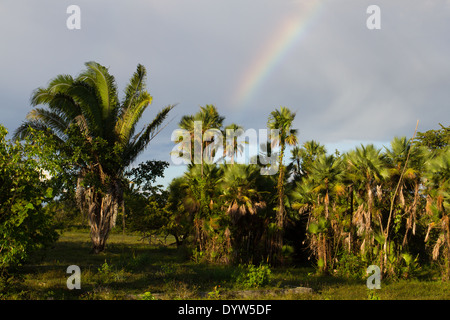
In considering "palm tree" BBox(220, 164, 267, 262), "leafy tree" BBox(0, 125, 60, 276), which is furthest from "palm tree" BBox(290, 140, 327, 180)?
"leafy tree" BBox(0, 125, 60, 276)

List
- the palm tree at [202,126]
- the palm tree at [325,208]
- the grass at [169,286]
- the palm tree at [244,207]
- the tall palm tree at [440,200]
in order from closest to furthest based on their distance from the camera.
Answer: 1. the grass at [169,286]
2. the tall palm tree at [440,200]
3. the palm tree at [325,208]
4. the palm tree at [244,207]
5. the palm tree at [202,126]

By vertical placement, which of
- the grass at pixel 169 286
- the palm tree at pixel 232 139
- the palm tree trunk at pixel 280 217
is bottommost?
the grass at pixel 169 286

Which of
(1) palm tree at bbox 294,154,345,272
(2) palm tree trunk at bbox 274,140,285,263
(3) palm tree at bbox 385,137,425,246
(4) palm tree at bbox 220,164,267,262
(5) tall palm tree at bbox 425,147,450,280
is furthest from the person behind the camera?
(4) palm tree at bbox 220,164,267,262

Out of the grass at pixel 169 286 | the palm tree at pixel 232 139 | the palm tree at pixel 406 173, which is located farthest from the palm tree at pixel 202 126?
the palm tree at pixel 406 173

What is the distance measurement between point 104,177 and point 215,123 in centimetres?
1167

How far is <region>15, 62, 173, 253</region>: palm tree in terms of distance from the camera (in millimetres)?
26453

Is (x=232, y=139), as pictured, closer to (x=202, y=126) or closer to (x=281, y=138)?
(x=202, y=126)

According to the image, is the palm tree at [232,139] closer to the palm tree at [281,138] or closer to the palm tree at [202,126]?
the palm tree at [202,126]

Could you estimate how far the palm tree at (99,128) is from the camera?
26.5m

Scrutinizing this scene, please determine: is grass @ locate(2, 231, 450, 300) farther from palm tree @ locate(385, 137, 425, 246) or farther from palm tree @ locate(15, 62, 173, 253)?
palm tree @ locate(15, 62, 173, 253)

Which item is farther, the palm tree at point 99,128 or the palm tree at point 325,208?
the palm tree at point 99,128
